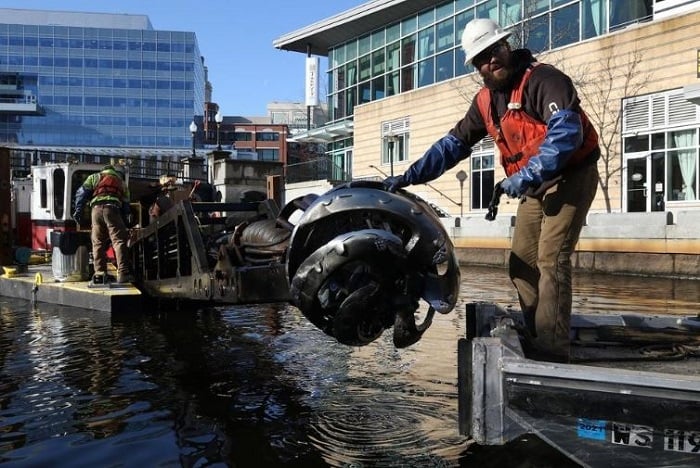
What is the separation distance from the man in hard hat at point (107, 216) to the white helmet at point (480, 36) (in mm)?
6193

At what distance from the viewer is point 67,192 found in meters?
12.6

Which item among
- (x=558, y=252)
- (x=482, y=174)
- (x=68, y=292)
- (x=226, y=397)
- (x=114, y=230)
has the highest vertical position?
(x=482, y=174)

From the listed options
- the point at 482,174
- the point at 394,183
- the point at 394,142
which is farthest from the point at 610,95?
the point at 394,183

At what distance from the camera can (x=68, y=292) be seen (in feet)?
28.6

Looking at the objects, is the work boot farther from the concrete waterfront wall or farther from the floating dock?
the concrete waterfront wall

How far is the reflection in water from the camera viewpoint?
138 inches

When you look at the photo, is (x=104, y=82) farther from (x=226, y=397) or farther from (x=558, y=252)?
(x=558, y=252)

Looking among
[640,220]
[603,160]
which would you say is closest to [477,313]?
[640,220]

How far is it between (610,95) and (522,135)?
21.9 m

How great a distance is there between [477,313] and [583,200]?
0.79 metres

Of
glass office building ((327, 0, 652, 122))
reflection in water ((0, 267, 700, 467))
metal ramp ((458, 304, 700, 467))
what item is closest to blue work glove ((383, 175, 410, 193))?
metal ramp ((458, 304, 700, 467))

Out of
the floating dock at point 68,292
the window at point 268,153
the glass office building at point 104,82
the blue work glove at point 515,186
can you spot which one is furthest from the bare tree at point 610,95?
the glass office building at point 104,82

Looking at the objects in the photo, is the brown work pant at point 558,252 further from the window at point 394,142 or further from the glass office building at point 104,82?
the glass office building at point 104,82

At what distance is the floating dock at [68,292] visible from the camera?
25.6 ft
